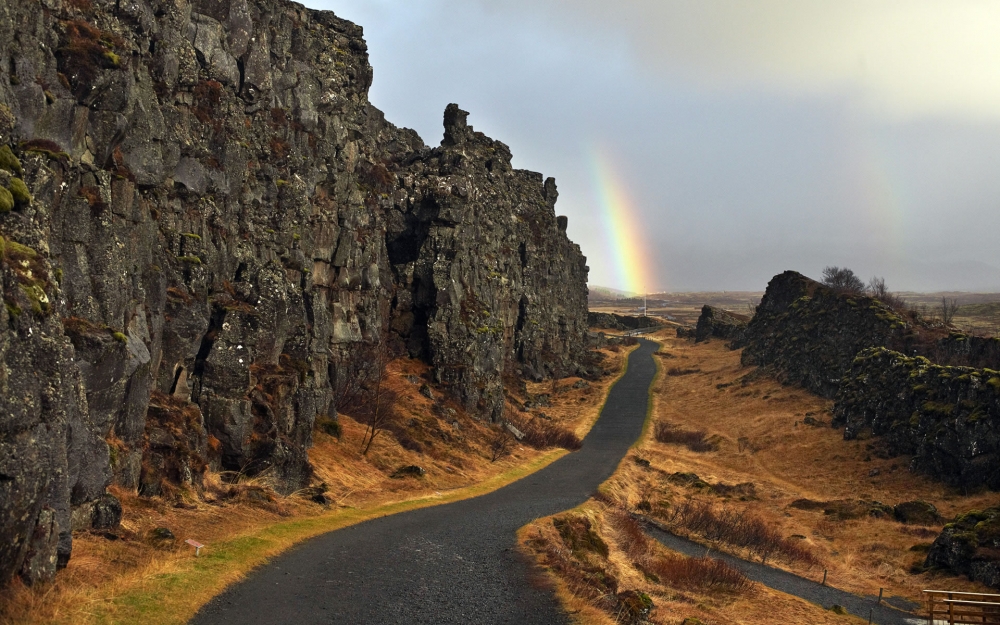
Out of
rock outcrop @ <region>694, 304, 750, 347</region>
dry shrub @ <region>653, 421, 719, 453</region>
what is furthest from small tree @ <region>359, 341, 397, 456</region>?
rock outcrop @ <region>694, 304, 750, 347</region>

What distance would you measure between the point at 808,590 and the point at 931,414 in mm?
30960

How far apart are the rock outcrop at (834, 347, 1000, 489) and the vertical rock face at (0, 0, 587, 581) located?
34625 mm

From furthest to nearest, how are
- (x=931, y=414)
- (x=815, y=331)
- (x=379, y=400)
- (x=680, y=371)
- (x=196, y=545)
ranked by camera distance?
(x=680, y=371)
(x=815, y=331)
(x=931, y=414)
(x=379, y=400)
(x=196, y=545)

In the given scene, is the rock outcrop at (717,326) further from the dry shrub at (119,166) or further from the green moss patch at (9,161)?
the green moss patch at (9,161)

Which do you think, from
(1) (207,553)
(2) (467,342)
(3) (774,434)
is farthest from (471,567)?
(3) (774,434)

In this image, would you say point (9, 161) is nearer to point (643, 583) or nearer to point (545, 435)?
point (643, 583)

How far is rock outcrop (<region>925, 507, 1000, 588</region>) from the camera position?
31.7 m

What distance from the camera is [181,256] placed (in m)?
28.3

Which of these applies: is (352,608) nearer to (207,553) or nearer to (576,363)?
(207,553)

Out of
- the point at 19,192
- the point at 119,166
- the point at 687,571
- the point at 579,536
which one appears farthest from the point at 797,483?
the point at 19,192

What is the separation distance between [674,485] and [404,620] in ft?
136

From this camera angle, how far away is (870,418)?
2491 inches

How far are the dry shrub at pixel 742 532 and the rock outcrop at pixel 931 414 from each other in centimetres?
1674

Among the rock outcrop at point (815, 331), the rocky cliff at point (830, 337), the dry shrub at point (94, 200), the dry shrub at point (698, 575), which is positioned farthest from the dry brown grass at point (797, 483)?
the dry shrub at point (94, 200)
